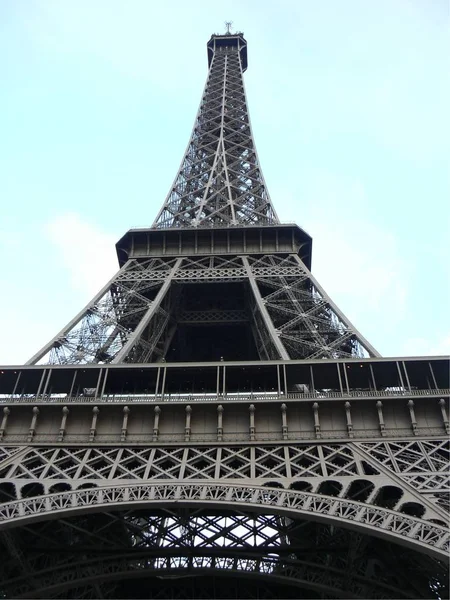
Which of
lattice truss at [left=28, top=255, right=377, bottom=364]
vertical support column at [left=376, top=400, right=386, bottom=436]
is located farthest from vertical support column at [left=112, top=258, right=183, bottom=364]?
vertical support column at [left=376, top=400, right=386, bottom=436]

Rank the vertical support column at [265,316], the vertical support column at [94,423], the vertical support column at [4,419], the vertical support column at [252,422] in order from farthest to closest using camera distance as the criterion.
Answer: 1. the vertical support column at [265,316]
2. the vertical support column at [4,419]
3. the vertical support column at [94,423]
4. the vertical support column at [252,422]

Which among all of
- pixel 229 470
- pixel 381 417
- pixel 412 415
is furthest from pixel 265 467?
pixel 412 415

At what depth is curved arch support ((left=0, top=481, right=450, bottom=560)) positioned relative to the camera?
55.7ft

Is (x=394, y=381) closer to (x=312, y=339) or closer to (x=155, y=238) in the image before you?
(x=312, y=339)

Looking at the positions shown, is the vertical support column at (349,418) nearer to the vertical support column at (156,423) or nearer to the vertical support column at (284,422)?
the vertical support column at (284,422)

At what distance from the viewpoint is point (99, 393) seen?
78.6ft

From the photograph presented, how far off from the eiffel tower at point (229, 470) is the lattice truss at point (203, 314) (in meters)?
0.16

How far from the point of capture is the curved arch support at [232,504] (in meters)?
17.0

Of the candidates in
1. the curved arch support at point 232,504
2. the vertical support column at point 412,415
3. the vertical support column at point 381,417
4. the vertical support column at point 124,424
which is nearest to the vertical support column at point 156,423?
the vertical support column at point 124,424

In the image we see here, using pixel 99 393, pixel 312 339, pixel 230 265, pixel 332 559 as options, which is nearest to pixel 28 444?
pixel 99 393

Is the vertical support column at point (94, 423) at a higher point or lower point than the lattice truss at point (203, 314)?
lower

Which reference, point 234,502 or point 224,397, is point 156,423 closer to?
point 224,397

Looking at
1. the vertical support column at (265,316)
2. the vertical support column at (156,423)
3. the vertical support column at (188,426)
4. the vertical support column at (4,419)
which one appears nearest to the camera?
the vertical support column at (188,426)

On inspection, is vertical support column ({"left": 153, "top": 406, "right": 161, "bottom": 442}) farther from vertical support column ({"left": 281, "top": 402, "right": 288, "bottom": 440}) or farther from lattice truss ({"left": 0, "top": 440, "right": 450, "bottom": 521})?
vertical support column ({"left": 281, "top": 402, "right": 288, "bottom": 440})
